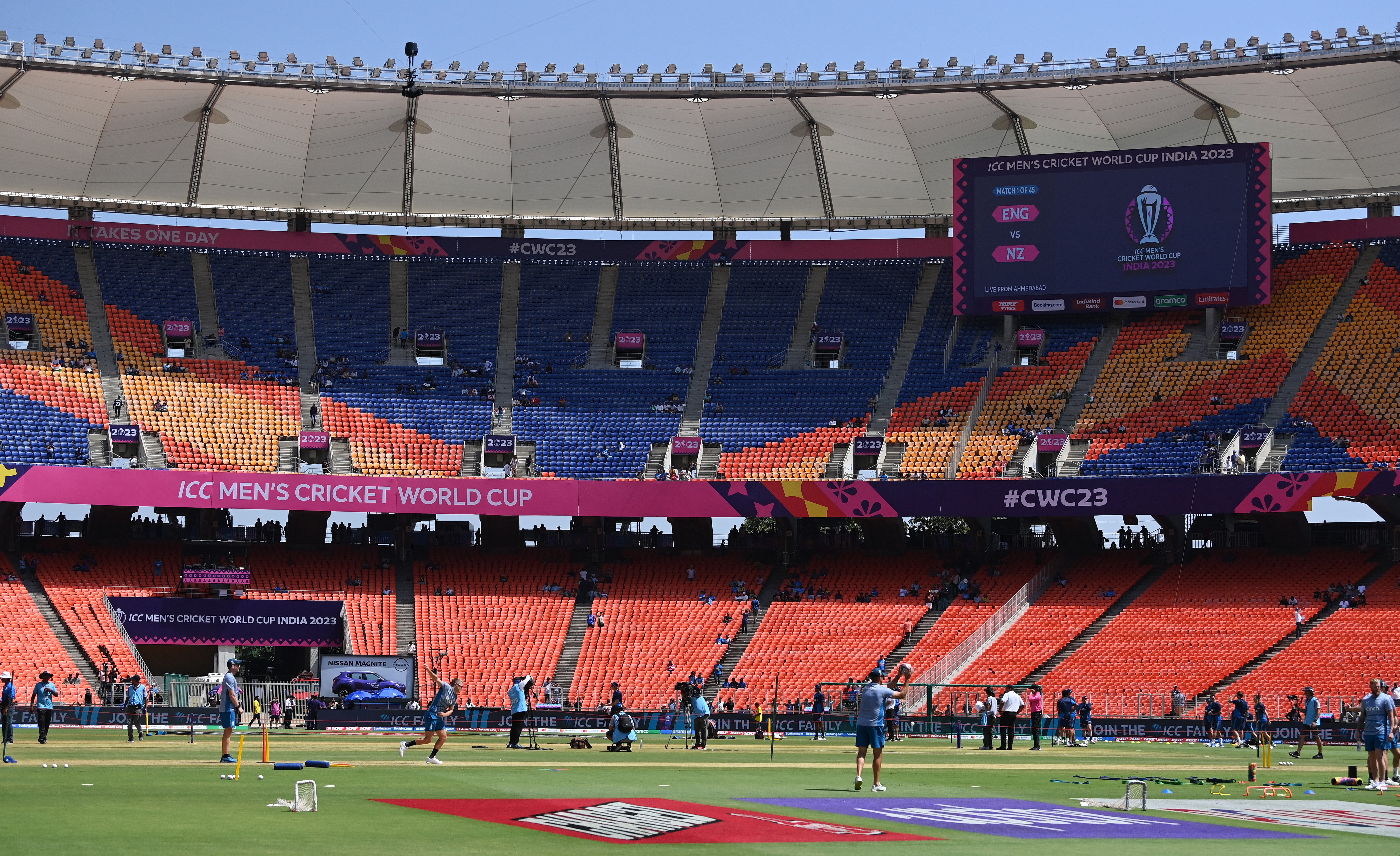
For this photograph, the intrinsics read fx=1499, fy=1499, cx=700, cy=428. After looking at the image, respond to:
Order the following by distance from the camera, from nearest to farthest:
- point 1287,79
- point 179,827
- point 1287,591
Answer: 1. point 179,827
2. point 1287,591
3. point 1287,79

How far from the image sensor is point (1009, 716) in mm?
34750

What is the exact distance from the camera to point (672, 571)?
59781 mm

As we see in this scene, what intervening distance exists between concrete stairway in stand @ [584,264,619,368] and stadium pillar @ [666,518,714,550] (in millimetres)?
8091

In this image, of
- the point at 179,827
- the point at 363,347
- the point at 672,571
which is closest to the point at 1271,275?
the point at 672,571

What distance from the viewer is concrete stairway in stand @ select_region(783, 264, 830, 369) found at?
6506cm

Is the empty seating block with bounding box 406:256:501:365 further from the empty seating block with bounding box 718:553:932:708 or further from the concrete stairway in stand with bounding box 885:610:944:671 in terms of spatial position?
the concrete stairway in stand with bounding box 885:610:944:671

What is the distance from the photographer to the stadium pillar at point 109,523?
57906 mm

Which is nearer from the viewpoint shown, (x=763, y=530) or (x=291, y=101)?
(x=291, y=101)

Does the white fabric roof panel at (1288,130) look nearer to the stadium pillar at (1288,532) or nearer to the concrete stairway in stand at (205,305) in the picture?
the stadium pillar at (1288,532)

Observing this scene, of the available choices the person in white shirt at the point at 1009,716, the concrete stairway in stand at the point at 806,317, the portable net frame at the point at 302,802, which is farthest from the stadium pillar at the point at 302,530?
the portable net frame at the point at 302,802

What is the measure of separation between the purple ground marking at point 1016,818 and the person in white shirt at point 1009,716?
15.2m

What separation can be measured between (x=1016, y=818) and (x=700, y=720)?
17240mm

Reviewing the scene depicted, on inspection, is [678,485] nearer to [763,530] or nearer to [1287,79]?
[763,530]

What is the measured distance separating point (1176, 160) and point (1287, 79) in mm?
4959
